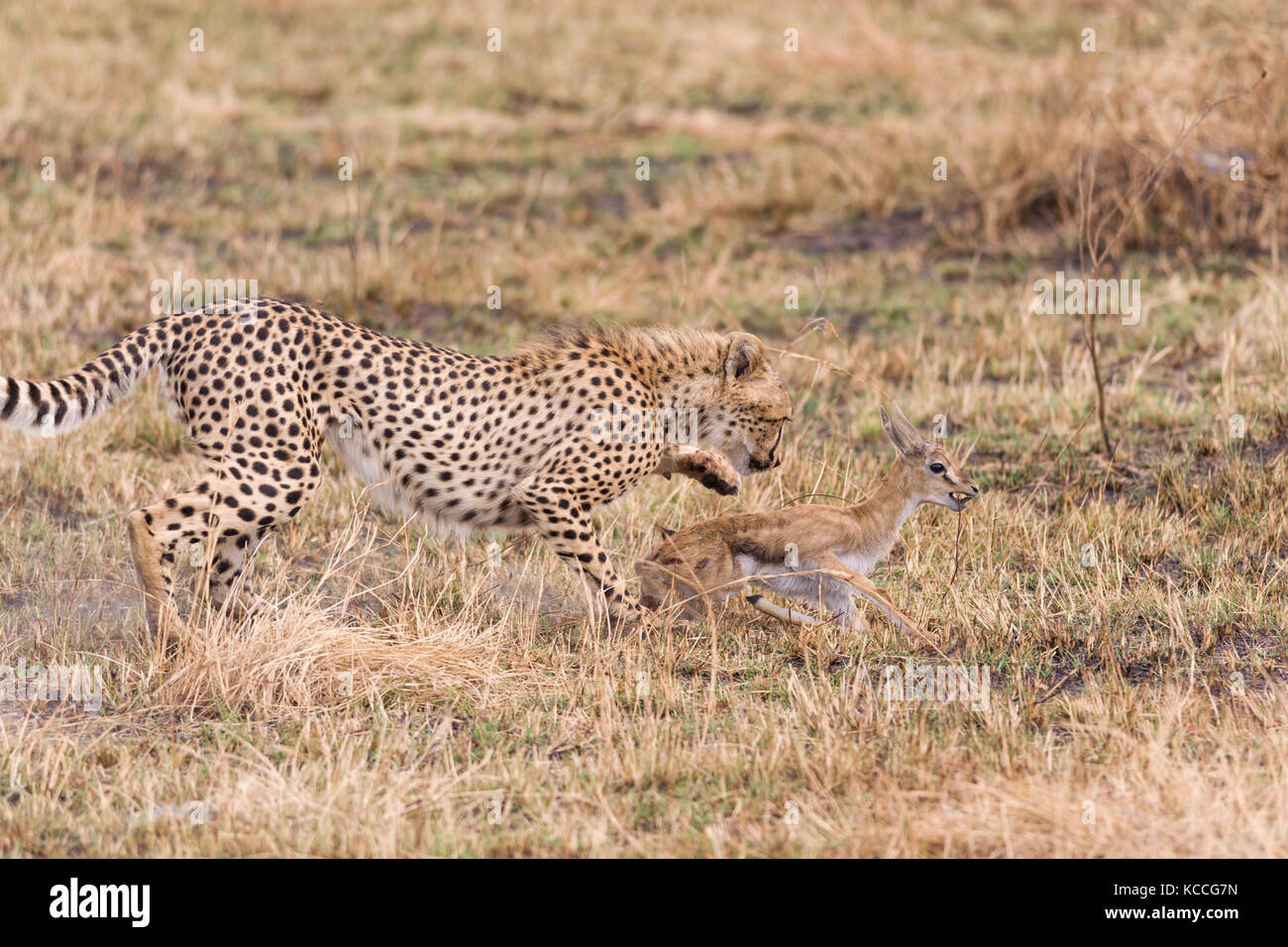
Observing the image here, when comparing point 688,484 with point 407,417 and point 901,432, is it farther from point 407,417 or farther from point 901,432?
point 407,417

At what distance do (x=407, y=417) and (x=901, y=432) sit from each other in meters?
1.92

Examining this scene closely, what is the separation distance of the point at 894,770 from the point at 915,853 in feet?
1.73

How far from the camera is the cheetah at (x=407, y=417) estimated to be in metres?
5.60

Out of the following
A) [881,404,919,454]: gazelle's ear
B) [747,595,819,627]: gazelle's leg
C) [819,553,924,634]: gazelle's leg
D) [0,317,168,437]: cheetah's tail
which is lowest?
[747,595,819,627]: gazelle's leg

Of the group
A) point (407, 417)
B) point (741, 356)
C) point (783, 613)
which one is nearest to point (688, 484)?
point (741, 356)

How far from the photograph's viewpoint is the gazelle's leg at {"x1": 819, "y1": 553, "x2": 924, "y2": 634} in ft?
19.1

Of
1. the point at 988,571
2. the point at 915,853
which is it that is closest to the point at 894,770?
the point at 915,853

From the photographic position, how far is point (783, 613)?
599 cm

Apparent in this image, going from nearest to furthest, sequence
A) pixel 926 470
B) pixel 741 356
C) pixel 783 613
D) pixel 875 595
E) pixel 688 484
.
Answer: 1. pixel 875 595
2. pixel 783 613
3. pixel 926 470
4. pixel 741 356
5. pixel 688 484

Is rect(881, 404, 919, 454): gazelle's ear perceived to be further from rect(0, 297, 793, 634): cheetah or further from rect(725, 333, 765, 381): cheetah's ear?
rect(725, 333, 765, 381): cheetah's ear

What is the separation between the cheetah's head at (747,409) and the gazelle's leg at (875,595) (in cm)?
66

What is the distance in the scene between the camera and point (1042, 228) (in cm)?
1132

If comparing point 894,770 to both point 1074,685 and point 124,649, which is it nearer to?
point 1074,685

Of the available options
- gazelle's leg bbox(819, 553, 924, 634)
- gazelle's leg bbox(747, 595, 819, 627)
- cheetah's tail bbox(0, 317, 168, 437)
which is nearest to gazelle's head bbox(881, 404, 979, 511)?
gazelle's leg bbox(819, 553, 924, 634)
